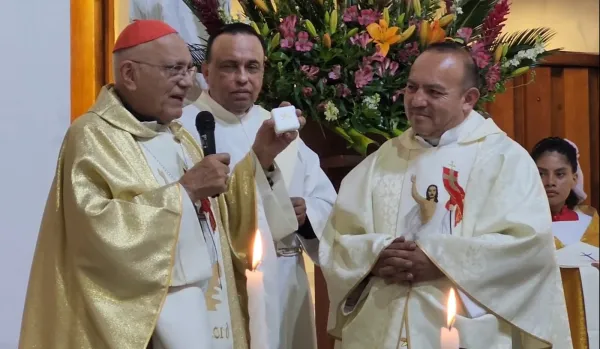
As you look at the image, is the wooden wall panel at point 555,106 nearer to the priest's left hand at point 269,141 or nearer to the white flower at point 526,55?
the white flower at point 526,55

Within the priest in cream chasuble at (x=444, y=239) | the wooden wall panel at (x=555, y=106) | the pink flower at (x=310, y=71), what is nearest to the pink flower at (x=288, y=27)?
the pink flower at (x=310, y=71)

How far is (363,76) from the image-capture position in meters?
3.75

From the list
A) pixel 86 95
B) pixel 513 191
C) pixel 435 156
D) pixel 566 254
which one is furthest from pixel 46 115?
pixel 566 254

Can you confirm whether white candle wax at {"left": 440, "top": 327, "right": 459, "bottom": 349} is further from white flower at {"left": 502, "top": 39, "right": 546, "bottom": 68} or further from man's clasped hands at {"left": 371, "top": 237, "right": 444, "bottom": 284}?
white flower at {"left": 502, "top": 39, "right": 546, "bottom": 68}

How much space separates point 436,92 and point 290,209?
2.37 ft

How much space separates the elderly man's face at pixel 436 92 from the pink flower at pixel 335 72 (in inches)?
28.0

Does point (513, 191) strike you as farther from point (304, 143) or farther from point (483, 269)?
point (304, 143)

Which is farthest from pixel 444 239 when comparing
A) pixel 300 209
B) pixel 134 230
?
pixel 134 230

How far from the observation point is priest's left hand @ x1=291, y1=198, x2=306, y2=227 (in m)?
3.46

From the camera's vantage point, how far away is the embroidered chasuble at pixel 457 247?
9.39ft

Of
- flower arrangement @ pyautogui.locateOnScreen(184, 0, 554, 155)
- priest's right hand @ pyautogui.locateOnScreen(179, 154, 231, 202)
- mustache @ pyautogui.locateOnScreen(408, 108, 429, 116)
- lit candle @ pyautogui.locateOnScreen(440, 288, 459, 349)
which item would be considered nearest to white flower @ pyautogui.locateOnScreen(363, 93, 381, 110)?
flower arrangement @ pyautogui.locateOnScreen(184, 0, 554, 155)

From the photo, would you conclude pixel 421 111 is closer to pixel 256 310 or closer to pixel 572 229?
pixel 256 310

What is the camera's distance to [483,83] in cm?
386

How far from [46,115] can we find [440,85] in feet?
6.30
